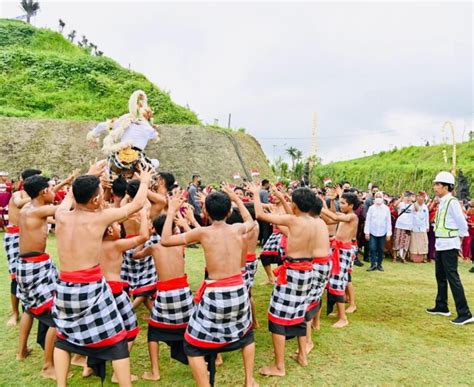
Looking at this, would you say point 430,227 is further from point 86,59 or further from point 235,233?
point 86,59

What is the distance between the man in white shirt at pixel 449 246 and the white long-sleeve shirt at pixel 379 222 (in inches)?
137

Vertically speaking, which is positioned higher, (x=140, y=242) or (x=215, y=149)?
(x=215, y=149)

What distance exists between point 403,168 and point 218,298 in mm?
25175

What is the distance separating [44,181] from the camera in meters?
4.02

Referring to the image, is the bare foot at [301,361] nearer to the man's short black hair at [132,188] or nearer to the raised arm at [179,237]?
the raised arm at [179,237]

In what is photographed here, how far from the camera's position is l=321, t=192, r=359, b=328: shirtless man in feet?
17.6

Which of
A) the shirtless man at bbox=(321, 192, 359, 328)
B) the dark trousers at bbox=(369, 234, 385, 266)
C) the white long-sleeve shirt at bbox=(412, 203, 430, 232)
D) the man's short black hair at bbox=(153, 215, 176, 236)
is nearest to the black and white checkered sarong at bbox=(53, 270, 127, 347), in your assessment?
the man's short black hair at bbox=(153, 215, 176, 236)

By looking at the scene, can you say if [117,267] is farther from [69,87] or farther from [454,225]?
[69,87]

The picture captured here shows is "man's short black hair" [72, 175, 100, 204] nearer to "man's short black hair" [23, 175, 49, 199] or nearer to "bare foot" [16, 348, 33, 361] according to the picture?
"man's short black hair" [23, 175, 49, 199]

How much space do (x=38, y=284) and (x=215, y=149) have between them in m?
16.6

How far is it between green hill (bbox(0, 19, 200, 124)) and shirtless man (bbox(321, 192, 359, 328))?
16.3m

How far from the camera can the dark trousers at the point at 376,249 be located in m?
9.20

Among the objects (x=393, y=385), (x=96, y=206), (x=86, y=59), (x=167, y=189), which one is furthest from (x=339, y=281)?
(x=86, y=59)

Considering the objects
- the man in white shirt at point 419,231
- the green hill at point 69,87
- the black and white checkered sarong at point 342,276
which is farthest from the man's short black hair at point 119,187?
the green hill at point 69,87
